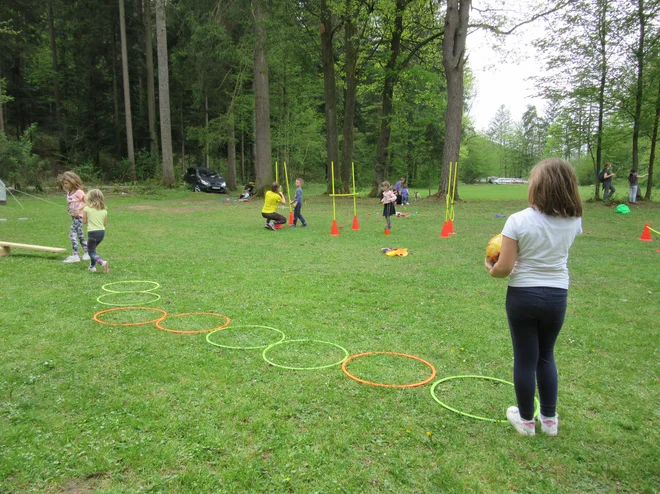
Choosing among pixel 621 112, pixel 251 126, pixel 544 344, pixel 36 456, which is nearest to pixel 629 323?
pixel 544 344

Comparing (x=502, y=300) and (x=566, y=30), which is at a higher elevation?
(x=566, y=30)

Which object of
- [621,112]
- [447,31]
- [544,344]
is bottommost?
[544,344]

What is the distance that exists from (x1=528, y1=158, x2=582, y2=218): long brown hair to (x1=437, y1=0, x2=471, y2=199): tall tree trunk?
637 inches

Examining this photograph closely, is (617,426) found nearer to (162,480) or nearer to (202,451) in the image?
(202,451)

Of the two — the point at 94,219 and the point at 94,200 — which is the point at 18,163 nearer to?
the point at 94,200

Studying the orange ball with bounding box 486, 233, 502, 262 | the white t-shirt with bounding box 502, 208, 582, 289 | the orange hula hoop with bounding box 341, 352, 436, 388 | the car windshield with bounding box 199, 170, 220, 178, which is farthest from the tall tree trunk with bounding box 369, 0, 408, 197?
the white t-shirt with bounding box 502, 208, 582, 289

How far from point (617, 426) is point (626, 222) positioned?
46.5 ft

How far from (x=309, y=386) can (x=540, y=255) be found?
2.13m

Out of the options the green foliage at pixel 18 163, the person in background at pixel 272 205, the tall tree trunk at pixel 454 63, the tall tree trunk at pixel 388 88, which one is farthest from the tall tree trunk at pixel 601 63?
the green foliage at pixel 18 163

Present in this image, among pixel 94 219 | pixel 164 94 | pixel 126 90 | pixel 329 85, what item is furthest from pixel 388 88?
pixel 94 219

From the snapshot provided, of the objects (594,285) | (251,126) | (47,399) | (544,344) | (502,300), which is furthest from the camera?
(251,126)

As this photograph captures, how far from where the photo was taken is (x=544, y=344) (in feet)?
9.87

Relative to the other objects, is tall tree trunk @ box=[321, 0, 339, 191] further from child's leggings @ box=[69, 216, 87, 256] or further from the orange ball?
the orange ball

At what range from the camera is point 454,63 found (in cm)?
1861
